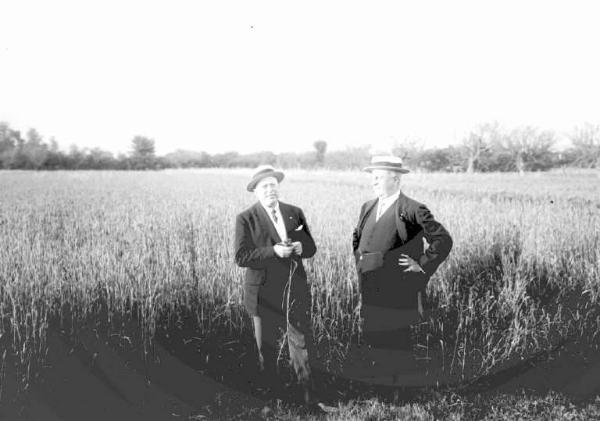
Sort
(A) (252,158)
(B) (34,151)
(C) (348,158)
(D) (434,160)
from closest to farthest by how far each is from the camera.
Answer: (A) (252,158)
(B) (34,151)
(C) (348,158)
(D) (434,160)

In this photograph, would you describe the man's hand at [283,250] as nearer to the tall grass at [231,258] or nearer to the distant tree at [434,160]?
the tall grass at [231,258]

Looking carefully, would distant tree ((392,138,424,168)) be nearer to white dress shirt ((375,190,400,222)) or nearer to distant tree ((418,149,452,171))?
distant tree ((418,149,452,171))

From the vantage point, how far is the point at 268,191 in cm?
274

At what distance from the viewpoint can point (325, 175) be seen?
453cm

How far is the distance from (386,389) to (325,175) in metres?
2.19

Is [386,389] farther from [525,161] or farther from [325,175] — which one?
[525,161]

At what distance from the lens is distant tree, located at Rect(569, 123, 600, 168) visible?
5.48m

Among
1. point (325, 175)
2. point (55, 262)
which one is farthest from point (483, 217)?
point (55, 262)

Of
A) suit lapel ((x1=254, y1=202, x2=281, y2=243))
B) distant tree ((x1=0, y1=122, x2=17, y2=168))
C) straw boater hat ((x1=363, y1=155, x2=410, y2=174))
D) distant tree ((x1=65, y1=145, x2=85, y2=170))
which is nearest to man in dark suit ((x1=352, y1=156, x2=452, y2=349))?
straw boater hat ((x1=363, y1=155, x2=410, y2=174))

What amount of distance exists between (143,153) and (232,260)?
4.77 ft

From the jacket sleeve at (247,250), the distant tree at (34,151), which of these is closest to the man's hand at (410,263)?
the jacket sleeve at (247,250)

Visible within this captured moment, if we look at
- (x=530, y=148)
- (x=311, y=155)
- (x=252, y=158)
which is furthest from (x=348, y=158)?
(x=530, y=148)

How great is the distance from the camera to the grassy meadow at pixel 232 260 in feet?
12.2

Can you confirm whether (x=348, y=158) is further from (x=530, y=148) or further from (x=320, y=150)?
(x=530, y=148)
